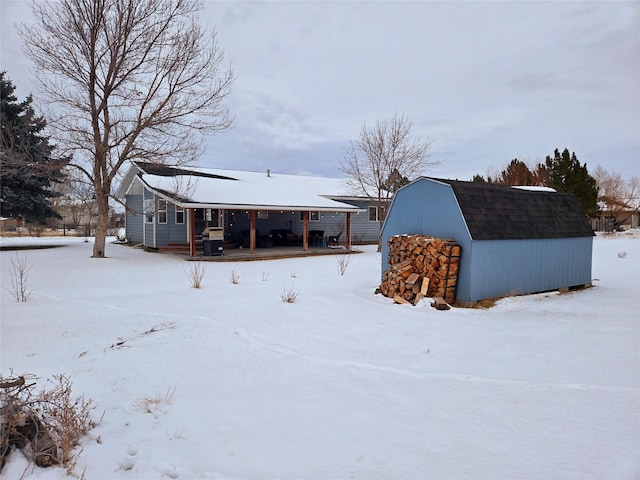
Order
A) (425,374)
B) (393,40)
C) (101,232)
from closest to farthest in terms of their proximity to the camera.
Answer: (425,374), (393,40), (101,232)

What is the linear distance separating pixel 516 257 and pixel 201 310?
643 cm

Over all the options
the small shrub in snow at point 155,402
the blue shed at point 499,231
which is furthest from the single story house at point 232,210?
the small shrub in snow at point 155,402

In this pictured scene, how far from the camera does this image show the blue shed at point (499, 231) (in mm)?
7414

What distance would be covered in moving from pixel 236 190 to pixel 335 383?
14696 millimetres

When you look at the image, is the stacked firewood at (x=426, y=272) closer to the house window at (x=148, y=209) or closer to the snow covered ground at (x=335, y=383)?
the snow covered ground at (x=335, y=383)

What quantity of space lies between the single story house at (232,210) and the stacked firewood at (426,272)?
881cm

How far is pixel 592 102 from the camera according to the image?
13266mm

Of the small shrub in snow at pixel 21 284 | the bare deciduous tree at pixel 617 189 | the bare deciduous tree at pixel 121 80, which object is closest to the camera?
the small shrub in snow at pixel 21 284

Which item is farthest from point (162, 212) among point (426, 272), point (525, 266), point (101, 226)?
point (525, 266)

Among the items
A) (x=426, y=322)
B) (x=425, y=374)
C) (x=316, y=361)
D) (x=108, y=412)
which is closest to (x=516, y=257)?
(x=426, y=322)

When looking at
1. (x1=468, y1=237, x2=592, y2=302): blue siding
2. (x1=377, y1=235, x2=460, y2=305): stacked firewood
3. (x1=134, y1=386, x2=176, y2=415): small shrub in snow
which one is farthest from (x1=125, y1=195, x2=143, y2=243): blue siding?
(x1=134, y1=386, x2=176, y2=415): small shrub in snow

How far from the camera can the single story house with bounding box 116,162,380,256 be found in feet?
49.8

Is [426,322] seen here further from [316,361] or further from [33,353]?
[33,353]

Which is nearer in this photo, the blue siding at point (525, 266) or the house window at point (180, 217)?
Result: the blue siding at point (525, 266)
